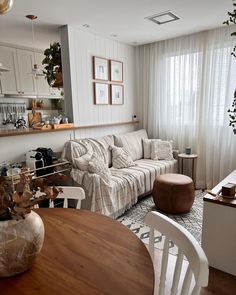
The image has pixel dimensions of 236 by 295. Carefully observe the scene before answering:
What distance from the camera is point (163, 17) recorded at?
2.95 metres

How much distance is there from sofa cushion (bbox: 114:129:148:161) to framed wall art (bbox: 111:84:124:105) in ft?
2.11

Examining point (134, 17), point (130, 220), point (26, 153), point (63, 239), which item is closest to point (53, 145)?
point (26, 153)

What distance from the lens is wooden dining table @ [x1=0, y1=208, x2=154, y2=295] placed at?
78 centimetres

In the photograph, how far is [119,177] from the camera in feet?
9.71

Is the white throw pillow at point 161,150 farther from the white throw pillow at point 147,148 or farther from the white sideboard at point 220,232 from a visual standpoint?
the white sideboard at point 220,232

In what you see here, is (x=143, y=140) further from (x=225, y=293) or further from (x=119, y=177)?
(x=225, y=293)

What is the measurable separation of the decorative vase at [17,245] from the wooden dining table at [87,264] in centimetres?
4

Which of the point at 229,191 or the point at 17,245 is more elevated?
the point at 17,245

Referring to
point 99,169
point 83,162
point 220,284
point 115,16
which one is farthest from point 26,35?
point 220,284

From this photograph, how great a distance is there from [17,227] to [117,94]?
11.7 ft

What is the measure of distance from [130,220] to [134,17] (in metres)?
2.58

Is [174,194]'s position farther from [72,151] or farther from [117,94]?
[117,94]

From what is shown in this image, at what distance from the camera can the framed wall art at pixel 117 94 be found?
405 centimetres

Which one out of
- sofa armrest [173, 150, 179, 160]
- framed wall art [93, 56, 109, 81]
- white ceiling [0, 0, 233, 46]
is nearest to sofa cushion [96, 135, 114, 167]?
framed wall art [93, 56, 109, 81]
